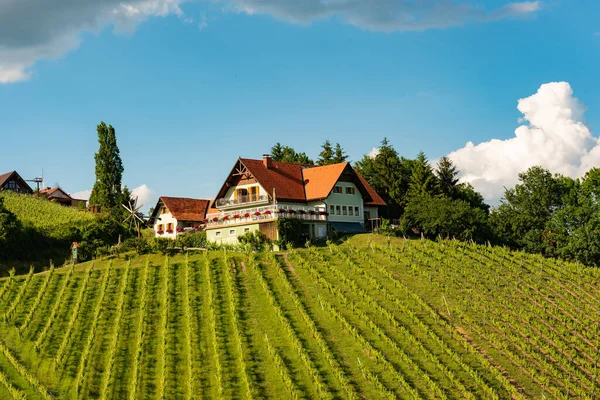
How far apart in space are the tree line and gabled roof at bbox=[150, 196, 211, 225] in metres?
21.0

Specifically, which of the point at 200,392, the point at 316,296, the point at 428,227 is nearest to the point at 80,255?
the point at 316,296

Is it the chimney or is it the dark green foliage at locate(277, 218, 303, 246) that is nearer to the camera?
the dark green foliage at locate(277, 218, 303, 246)

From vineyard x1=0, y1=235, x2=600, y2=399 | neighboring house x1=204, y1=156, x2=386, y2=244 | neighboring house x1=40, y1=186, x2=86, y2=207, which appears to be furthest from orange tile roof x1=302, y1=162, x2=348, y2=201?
neighboring house x1=40, y1=186, x2=86, y2=207

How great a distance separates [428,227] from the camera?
243 ft

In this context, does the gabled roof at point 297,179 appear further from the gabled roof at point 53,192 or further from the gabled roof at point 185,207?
the gabled roof at point 53,192

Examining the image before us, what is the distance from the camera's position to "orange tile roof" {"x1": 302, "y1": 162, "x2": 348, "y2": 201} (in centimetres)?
7125

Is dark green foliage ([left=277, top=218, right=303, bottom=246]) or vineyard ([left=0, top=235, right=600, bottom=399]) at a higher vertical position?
dark green foliage ([left=277, top=218, right=303, bottom=246])

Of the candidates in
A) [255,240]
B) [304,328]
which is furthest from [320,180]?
[304,328]

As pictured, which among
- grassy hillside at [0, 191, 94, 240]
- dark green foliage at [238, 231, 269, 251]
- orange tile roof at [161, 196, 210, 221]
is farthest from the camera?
orange tile roof at [161, 196, 210, 221]

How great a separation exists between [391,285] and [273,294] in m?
8.68

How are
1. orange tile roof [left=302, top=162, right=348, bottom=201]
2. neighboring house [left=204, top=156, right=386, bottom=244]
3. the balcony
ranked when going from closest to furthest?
the balcony → neighboring house [left=204, top=156, right=386, bottom=244] → orange tile roof [left=302, top=162, right=348, bottom=201]

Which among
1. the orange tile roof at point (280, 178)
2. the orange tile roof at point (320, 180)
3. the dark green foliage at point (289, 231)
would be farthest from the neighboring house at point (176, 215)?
the dark green foliage at point (289, 231)

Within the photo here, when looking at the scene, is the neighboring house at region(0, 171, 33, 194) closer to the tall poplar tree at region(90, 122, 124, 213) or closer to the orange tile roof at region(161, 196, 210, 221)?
the tall poplar tree at region(90, 122, 124, 213)

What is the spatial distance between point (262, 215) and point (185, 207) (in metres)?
18.4
